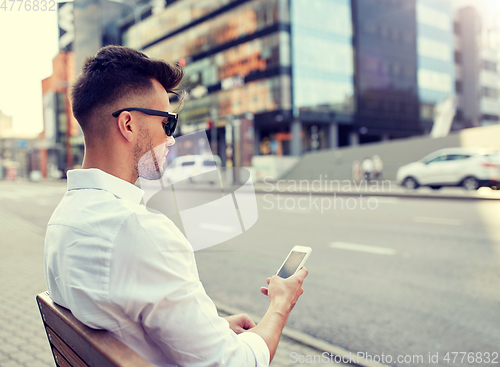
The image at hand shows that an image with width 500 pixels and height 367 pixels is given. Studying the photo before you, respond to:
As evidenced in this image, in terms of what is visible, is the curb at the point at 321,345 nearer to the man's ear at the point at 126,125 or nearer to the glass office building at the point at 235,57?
the man's ear at the point at 126,125

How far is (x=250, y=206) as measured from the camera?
63.1 inches

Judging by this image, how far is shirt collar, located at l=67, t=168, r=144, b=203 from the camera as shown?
1301 millimetres

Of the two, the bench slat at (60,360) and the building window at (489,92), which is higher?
the building window at (489,92)

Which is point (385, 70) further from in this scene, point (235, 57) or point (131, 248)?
point (131, 248)

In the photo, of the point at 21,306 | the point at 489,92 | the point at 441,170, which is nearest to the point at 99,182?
the point at 21,306

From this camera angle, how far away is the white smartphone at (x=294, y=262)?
1.57 meters

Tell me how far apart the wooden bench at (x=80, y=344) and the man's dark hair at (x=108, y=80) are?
613 millimetres

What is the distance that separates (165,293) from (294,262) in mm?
671

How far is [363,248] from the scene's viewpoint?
7.11 meters

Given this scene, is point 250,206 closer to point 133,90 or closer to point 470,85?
point 133,90

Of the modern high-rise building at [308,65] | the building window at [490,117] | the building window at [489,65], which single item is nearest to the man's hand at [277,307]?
the modern high-rise building at [308,65]

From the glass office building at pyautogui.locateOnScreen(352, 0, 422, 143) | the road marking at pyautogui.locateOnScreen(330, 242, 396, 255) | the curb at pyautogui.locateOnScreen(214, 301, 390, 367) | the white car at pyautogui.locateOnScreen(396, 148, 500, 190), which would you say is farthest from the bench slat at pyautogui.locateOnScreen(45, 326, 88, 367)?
the glass office building at pyautogui.locateOnScreen(352, 0, 422, 143)

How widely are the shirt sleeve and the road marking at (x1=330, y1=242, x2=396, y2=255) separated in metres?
6.03

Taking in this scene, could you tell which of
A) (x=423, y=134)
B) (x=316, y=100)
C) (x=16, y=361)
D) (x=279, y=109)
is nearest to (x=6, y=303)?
(x=16, y=361)
